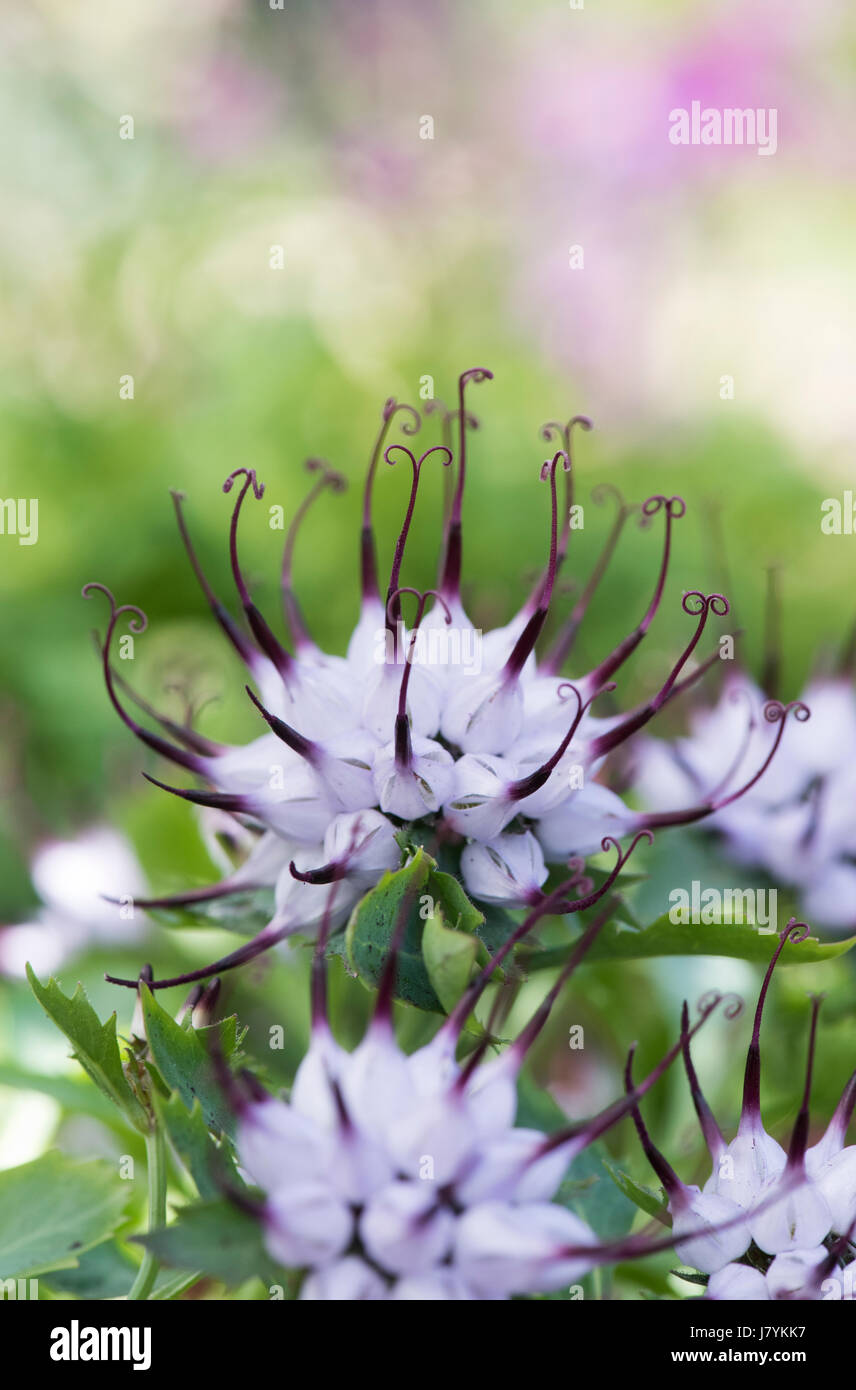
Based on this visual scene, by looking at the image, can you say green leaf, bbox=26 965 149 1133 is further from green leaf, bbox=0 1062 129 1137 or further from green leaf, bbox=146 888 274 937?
green leaf, bbox=0 1062 129 1137

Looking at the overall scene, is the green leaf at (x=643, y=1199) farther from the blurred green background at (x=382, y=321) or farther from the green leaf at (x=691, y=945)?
the blurred green background at (x=382, y=321)

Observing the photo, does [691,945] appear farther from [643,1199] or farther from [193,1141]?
[193,1141]

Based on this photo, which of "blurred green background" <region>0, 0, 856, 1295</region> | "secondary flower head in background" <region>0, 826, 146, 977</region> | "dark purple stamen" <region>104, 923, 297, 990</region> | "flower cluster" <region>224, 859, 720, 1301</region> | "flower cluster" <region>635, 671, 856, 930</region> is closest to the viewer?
"flower cluster" <region>224, 859, 720, 1301</region>

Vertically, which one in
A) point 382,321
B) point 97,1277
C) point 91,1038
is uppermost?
point 382,321

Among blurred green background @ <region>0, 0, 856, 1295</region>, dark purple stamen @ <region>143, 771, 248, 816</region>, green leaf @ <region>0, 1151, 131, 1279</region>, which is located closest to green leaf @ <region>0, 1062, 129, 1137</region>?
blurred green background @ <region>0, 0, 856, 1295</region>

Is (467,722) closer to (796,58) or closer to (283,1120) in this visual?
(283,1120)

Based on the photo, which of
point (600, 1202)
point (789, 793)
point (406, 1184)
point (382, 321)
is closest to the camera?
point (406, 1184)

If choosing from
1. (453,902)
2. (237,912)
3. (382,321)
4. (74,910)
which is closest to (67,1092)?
(74,910)
